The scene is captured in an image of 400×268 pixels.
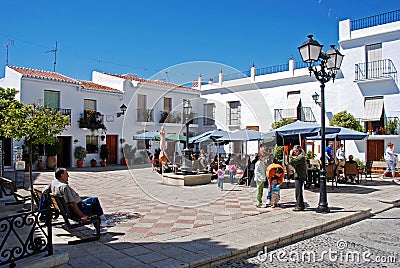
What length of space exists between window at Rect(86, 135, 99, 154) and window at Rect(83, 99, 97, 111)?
1707 millimetres

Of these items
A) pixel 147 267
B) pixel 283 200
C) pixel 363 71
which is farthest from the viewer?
pixel 363 71

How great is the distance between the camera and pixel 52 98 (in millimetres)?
18531

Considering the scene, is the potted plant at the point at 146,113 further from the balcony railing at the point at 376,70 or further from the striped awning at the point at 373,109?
the striped awning at the point at 373,109

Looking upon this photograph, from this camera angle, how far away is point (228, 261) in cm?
443

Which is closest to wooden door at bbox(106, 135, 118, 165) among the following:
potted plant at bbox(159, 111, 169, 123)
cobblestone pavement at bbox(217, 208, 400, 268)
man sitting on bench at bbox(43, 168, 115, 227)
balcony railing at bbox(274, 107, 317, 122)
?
potted plant at bbox(159, 111, 169, 123)

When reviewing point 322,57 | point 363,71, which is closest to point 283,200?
point 322,57

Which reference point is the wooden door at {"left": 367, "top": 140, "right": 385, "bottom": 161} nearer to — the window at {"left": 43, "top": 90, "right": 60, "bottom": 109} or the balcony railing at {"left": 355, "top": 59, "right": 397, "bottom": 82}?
the balcony railing at {"left": 355, "top": 59, "right": 397, "bottom": 82}

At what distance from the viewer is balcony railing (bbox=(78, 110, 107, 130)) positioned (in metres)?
19.4

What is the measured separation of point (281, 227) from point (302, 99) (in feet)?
48.8

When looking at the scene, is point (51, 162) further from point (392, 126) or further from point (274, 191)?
point (392, 126)

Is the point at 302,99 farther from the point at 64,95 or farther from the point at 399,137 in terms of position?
the point at 64,95

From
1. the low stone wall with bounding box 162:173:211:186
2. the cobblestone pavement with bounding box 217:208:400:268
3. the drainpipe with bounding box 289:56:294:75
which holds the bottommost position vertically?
the cobblestone pavement with bounding box 217:208:400:268

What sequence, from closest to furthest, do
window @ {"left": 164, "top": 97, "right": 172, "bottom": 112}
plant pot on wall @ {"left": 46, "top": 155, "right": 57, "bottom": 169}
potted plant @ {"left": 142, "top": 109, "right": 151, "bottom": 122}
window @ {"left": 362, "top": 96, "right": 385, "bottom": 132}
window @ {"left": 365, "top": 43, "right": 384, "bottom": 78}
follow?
window @ {"left": 362, "top": 96, "right": 385, "bottom": 132} → window @ {"left": 365, "top": 43, "right": 384, "bottom": 78} → plant pot on wall @ {"left": 46, "top": 155, "right": 57, "bottom": 169} → potted plant @ {"left": 142, "top": 109, "right": 151, "bottom": 122} → window @ {"left": 164, "top": 97, "right": 172, "bottom": 112}

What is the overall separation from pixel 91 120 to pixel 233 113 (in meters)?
9.06
